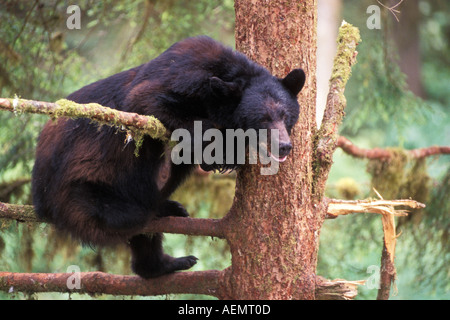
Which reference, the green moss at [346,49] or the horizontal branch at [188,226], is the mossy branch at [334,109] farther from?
the horizontal branch at [188,226]

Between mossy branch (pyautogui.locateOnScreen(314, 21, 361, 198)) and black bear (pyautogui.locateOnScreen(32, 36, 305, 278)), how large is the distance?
0.31 m

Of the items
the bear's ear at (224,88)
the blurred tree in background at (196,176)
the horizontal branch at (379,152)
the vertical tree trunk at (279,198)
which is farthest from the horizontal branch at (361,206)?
the blurred tree in background at (196,176)

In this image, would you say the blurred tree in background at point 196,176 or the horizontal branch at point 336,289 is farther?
the blurred tree in background at point 196,176

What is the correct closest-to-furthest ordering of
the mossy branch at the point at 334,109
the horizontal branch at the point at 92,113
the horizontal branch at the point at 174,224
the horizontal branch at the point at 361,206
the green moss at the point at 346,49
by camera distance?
the horizontal branch at the point at 92,113
the mossy branch at the point at 334,109
the horizontal branch at the point at 174,224
the horizontal branch at the point at 361,206
the green moss at the point at 346,49

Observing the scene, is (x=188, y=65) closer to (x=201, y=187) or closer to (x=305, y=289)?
(x=305, y=289)

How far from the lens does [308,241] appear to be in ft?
12.0

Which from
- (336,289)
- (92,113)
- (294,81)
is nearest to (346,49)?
(294,81)

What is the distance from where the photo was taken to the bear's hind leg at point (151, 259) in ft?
14.4

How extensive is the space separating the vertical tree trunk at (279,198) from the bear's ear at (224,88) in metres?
0.32

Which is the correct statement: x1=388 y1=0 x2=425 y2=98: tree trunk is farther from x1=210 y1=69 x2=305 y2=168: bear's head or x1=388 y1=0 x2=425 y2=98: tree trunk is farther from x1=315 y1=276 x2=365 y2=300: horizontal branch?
x1=315 y1=276 x2=365 y2=300: horizontal branch

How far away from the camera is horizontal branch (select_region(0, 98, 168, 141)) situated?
2.48 metres

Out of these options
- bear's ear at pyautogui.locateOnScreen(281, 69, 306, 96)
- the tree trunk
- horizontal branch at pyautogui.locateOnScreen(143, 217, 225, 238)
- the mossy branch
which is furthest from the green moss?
the tree trunk

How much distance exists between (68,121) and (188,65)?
1.03 m

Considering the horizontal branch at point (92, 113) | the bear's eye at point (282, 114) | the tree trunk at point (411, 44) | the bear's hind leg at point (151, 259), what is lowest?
the bear's hind leg at point (151, 259)
